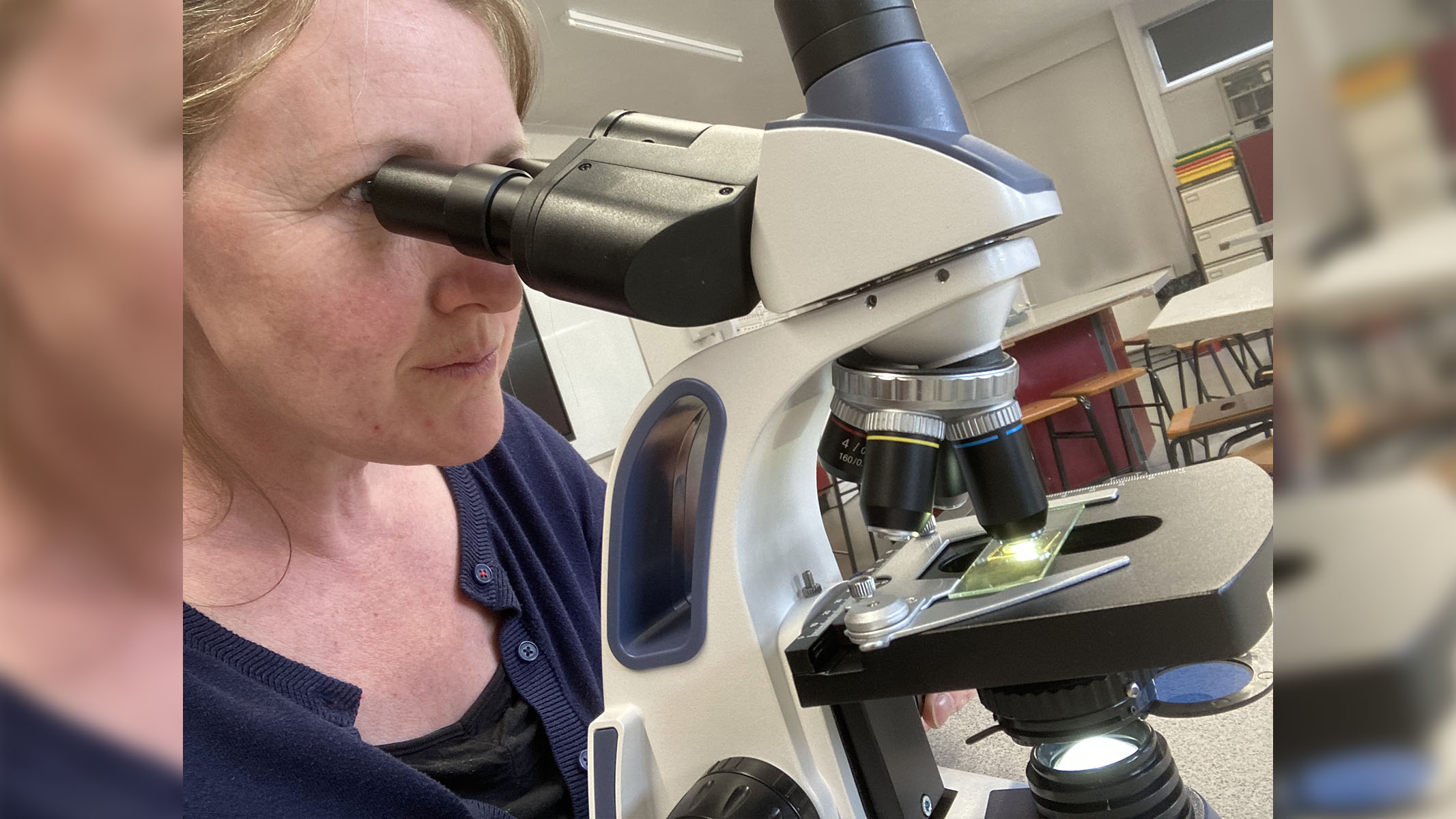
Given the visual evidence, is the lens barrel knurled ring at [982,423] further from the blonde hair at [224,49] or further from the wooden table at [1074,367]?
the wooden table at [1074,367]

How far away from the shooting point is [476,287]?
599 mm

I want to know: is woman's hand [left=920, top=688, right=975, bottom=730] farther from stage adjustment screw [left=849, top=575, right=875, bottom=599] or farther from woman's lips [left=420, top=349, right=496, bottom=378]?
woman's lips [left=420, top=349, right=496, bottom=378]

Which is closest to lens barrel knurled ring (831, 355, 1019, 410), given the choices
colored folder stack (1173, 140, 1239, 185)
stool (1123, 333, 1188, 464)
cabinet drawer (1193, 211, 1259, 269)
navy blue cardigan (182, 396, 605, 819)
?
navy blue cardigan (182, 396, 605, 819)

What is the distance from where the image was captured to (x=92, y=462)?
82 mm

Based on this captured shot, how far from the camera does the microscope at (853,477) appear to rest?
1.64 ft

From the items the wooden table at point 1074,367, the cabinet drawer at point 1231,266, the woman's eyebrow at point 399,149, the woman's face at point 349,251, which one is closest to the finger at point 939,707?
the woman's face at point 349,251

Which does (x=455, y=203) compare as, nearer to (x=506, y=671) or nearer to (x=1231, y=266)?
(x=506, y=671)

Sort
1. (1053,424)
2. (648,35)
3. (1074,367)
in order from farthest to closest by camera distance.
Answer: (648,35)
(1074,367)
(1053,424)

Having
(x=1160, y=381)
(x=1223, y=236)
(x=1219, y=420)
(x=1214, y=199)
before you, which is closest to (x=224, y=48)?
(x=1219, y=420)

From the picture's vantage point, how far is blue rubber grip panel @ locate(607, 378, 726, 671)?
0.62m

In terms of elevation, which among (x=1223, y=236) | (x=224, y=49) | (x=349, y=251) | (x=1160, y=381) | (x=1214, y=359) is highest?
(x=224, y=49)

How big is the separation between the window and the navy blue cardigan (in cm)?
653

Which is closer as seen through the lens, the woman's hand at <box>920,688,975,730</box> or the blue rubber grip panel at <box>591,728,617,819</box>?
the blue rubber grip panel at <box>591,728,617,819</box>

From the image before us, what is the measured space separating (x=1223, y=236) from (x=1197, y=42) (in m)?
1.41
